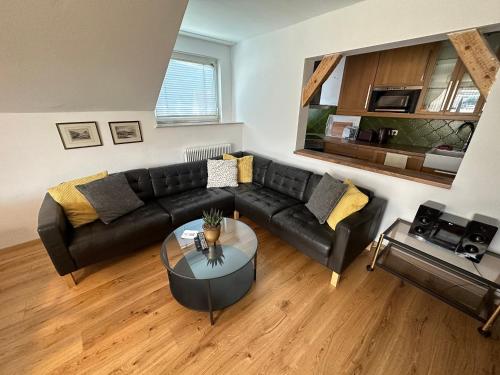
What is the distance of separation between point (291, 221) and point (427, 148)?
265cm

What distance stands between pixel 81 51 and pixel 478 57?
10.4 feet

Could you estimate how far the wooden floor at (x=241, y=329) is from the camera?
1282mm

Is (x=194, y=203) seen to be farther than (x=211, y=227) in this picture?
Yes

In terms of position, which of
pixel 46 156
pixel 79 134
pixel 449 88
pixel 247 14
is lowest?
pixel 46 156

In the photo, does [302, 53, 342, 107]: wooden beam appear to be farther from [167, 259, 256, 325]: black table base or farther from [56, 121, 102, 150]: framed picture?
[56, 121, 102, 150]: framed picture

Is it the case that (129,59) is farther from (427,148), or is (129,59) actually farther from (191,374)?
(427,148)

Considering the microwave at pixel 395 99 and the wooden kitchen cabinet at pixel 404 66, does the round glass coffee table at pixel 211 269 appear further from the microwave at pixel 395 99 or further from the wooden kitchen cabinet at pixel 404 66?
the wooden kitchen cabinet at pixel 404 66

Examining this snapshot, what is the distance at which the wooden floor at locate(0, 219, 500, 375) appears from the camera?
1.28 metres

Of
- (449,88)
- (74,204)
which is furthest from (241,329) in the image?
(449,88)

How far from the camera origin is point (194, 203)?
7.95ft

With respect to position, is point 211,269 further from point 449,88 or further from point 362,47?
point 449,88

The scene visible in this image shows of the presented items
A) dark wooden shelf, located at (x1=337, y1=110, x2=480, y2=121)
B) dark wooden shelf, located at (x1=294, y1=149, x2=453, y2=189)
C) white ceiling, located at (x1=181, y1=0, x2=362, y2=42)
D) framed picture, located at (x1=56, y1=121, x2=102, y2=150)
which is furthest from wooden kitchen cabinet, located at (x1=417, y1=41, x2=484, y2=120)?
framed picture, located at (x1=56, y1=121, x2=102, y2=150)

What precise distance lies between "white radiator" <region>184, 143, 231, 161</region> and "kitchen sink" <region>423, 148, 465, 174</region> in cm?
290

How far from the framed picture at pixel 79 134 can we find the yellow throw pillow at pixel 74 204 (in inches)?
24.4
